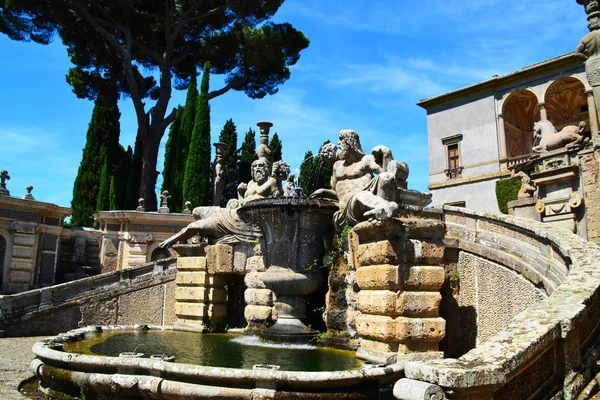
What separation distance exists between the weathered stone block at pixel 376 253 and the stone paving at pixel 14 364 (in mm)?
4593

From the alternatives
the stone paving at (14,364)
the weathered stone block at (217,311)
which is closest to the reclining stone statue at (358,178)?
the weathered stone block at (217,311)

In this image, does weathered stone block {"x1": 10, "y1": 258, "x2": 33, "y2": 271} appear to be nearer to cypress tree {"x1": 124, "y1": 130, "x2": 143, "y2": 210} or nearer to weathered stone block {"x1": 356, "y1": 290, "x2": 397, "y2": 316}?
cypress tree {"x1": 124, "y1": 130, "x2": 143, "y2": 210}

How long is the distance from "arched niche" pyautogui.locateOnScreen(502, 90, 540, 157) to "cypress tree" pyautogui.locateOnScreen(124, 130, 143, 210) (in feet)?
72.7

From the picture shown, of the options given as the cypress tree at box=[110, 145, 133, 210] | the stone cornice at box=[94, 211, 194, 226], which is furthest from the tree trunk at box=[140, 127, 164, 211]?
the stone cornice at box=[94, 211, 194, 226]

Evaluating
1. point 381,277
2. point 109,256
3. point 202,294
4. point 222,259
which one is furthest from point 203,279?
point 109,256

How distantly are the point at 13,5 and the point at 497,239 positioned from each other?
30.7 metres

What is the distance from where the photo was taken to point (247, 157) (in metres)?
37.1

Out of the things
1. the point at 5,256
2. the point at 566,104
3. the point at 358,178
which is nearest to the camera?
the point at 358,178

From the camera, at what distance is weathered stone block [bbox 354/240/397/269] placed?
6250 mm

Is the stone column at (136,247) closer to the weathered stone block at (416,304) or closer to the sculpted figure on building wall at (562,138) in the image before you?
the sculpted figure on building wall at (562,138)

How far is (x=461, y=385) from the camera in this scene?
3.30 m

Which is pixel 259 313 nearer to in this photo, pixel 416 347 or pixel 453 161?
pixel 416 347

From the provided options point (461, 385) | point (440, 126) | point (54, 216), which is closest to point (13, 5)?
point (54, 216)

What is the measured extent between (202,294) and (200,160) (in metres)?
18.0
